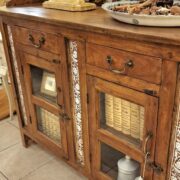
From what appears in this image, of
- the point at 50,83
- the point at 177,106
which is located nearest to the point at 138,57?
the point at 177,106

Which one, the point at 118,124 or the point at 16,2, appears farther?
the point at 16,2

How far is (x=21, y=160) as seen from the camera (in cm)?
181

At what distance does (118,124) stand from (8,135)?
1.20 m

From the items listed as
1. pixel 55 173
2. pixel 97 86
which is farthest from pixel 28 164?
pixel 97 86

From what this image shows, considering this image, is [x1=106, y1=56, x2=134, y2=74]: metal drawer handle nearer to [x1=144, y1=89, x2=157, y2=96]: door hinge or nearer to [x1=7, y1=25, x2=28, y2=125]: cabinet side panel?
[x1=144, y1=89, x2=157, y2=96]: door hinge

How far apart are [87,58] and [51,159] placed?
94 cm

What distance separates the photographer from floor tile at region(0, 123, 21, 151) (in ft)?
6.51

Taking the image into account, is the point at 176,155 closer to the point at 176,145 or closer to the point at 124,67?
the point at 176,145

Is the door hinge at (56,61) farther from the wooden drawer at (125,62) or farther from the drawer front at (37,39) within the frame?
the wooden drawer at (125,62)

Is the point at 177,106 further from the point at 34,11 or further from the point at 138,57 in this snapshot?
the point at 34,11

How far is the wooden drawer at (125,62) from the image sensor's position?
91 cm

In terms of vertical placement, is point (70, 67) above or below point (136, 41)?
below

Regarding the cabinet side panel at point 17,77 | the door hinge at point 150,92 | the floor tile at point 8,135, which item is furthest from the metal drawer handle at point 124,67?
the floor tile at point 8,135

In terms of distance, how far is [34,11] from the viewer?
141 centimetres
